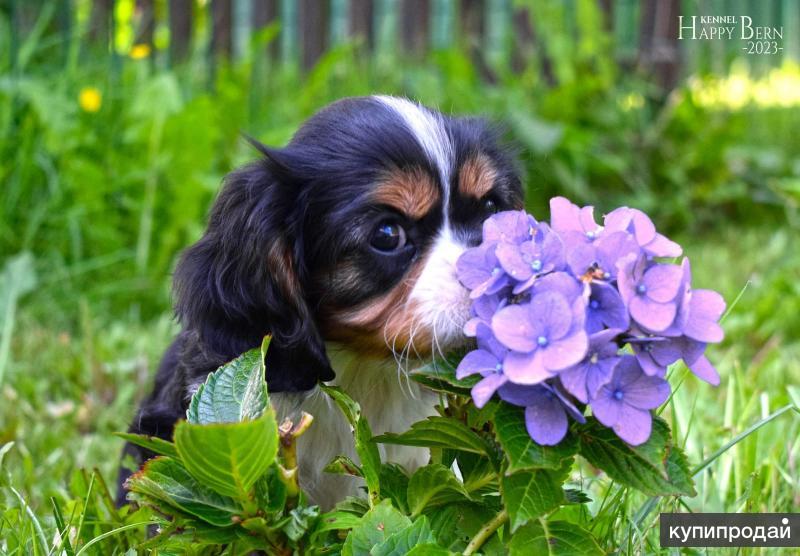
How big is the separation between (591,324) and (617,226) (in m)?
0.20

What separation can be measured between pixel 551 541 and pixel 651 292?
1.43 ft

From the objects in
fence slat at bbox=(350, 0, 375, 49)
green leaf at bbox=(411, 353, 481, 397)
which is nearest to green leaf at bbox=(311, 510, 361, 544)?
green leaf at bbox=(411, 353, 481, 397)

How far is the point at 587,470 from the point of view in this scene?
291cm

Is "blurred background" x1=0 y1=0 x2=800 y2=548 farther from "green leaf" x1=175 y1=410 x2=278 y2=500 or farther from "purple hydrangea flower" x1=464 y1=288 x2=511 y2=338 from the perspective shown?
"purple hydrangea flower" x1=464 y1=288 x2=511 y2=338

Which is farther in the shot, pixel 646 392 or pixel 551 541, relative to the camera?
pixel 551 541

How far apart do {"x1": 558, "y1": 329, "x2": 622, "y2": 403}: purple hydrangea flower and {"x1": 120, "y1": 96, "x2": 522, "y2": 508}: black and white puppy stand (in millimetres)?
545

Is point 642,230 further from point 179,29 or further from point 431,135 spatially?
point 179,29

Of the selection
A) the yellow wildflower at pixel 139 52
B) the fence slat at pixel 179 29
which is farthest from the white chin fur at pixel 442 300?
the fence slat at pixel 179 29

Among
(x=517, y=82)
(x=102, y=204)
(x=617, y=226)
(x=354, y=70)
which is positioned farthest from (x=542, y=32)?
(x=617, y=226)

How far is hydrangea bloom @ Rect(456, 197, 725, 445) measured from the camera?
1395 mm

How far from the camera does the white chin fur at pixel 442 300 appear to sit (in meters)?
1.90

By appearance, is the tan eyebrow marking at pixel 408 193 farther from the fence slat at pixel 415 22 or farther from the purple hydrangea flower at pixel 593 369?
the fence slat at pixel 415 22

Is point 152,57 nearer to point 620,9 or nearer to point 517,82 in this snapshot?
point 517,82

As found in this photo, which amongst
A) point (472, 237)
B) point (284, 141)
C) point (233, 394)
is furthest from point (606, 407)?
point (284, 141)
